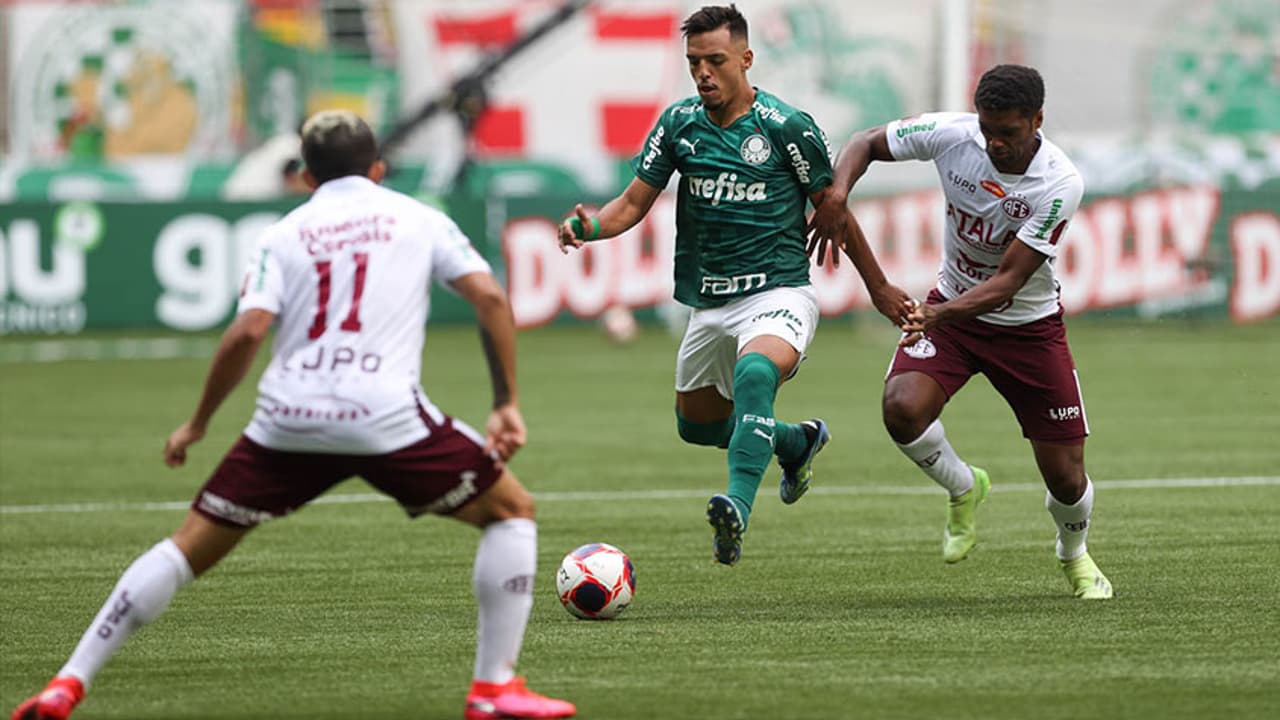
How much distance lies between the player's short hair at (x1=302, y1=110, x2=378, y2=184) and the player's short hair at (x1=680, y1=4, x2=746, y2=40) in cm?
310

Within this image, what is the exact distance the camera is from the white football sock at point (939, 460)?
33.1 feet

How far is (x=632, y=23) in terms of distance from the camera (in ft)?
117

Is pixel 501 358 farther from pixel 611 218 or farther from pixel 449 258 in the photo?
pixel 611 218

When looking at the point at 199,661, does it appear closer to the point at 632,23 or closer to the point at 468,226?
the point at 468,226

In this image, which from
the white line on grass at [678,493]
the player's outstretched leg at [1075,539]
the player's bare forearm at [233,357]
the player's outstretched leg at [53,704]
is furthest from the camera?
the white line on grass at [678,493]

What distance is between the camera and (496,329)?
265 inches

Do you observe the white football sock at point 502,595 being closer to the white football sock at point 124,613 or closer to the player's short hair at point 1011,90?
the white football sock at point 124,613

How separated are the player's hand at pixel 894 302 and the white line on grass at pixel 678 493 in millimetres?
4138

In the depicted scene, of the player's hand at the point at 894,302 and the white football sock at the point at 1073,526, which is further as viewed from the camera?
the white football sock at the point at 1073,526

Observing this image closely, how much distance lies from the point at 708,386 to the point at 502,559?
379 centimetres

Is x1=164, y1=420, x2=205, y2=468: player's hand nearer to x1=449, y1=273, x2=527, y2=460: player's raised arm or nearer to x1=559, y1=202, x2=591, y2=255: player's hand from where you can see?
x1=449, y1=273, x2=527, y2=460: player's raised arm

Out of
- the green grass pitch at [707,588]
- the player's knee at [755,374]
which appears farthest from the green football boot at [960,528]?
the player's knee at [755,374]

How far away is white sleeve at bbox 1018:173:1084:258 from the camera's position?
30.3 feet

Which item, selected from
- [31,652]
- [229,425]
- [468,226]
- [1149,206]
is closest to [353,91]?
[468,226]
